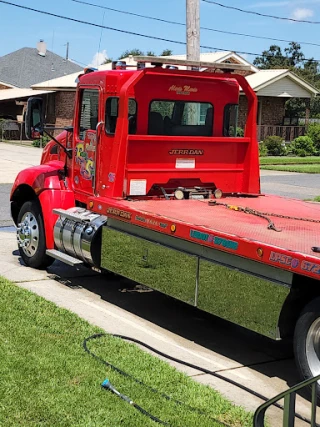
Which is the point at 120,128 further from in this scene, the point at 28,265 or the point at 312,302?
the point at 312,302

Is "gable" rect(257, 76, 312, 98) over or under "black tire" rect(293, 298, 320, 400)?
over

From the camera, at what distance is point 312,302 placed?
15.8ft

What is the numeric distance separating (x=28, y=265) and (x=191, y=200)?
2.51 meters

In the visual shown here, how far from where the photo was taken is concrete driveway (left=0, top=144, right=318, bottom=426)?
210 inches

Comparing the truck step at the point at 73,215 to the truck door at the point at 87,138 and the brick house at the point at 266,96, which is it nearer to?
the truck door at the point at 87,138

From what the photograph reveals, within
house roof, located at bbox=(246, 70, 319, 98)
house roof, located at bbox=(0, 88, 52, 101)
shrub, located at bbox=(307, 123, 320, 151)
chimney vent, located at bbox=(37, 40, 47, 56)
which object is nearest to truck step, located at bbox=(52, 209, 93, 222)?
house roof, located at bbox=(246, 70, 319, 98)

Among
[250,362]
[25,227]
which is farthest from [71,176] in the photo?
[250,362]

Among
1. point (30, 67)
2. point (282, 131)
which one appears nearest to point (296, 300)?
point (282, 131)

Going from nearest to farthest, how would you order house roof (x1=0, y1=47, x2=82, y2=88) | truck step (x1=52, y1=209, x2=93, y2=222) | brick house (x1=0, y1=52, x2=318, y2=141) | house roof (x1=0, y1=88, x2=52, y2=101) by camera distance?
1. truck step (x1=52, y1=209, x2=93, y2=222)
2. brick house (x1=0, y1=52, x2=318, y2=141)
3. house roof (x1=0, y1=88, x2=52, y2=101)
4. house roof (x1=0, y1=47, x2=82, y2=88)

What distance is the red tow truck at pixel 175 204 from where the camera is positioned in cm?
502

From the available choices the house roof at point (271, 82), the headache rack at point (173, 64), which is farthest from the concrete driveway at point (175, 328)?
the house roof at point (271, 82)

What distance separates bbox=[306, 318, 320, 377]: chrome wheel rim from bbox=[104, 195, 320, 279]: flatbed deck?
504mm

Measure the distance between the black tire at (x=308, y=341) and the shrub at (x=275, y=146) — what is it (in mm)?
30847

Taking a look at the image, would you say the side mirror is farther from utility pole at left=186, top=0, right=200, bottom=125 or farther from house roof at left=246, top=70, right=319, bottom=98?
house roof at left=246, top=70, right=319, bottom=98
